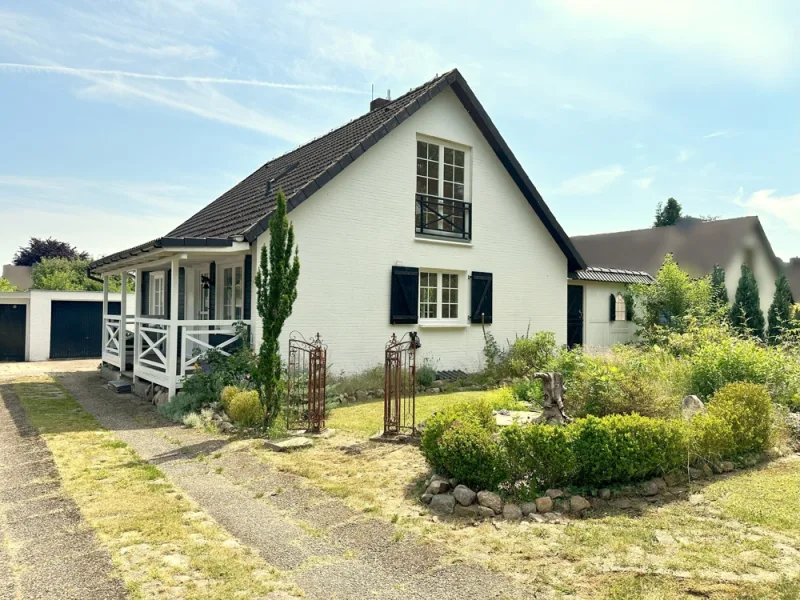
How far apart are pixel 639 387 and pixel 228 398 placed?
6.09 m

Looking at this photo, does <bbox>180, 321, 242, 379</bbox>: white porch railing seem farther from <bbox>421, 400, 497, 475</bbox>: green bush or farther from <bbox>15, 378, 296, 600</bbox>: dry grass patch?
<bbox>421, 400, 497, 475</bbox>: green bush

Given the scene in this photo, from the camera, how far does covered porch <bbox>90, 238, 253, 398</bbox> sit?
10023mm

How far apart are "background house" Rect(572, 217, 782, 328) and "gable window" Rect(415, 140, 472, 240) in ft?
48.8

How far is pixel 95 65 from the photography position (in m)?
10.4

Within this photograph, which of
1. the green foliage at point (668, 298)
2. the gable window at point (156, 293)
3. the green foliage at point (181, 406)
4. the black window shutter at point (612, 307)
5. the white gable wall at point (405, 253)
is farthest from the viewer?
the black window shutter at point (612, 307)

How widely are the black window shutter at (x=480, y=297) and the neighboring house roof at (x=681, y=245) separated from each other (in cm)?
1417

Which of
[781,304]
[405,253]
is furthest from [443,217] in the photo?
[781,304]

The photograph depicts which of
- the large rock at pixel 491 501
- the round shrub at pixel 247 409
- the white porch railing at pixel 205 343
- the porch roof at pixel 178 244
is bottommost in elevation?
the large rock at pixel 491 501

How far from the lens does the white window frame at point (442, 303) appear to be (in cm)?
1326

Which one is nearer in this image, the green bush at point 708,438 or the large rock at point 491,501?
the large rock at point 491,501

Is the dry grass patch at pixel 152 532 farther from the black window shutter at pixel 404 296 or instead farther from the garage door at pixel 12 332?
the garage door at pixel 12 332

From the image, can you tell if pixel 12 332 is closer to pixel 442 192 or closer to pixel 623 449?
pixel 442 192

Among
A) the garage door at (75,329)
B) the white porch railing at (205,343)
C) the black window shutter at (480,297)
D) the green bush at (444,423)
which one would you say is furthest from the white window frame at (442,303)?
the garage door at (75,329)

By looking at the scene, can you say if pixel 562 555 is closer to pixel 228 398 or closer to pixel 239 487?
pixel 239 487
